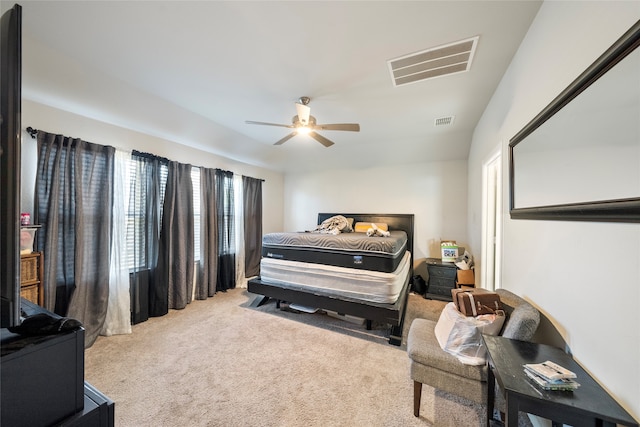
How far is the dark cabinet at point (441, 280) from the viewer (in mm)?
3607

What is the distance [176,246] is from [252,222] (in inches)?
63.0

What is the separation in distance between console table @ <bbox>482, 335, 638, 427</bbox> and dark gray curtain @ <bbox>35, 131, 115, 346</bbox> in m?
3.44

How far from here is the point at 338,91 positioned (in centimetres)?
238

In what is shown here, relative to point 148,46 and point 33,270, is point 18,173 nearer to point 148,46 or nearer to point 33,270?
point 148,46

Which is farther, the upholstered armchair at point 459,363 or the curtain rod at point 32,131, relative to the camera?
the curtain rod at point 32,131

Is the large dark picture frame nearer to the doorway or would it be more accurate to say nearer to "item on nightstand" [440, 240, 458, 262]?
the doorway

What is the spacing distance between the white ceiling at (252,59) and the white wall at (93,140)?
0.28ft

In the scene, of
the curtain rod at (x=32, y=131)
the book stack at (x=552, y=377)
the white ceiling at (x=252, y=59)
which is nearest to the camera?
the book stack at (x=552, y=377)

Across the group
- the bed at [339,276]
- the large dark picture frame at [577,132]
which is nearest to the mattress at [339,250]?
the bed at [339,276]

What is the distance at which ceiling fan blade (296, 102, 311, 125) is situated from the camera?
2320 millimetres

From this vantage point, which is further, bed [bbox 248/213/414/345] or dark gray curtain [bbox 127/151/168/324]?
dark gray curtain [bbox 127/151/168/324]

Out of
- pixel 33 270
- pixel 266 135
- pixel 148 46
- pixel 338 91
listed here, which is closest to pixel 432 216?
pixel 338 91

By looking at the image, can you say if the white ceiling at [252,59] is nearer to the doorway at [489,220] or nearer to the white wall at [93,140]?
the white wall at [93,140]

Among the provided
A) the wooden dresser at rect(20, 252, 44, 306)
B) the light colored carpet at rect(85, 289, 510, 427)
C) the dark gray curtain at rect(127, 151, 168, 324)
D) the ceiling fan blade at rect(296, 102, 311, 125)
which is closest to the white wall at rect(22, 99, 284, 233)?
the dark gray curtain at rect(127, 151, 168, 324)
